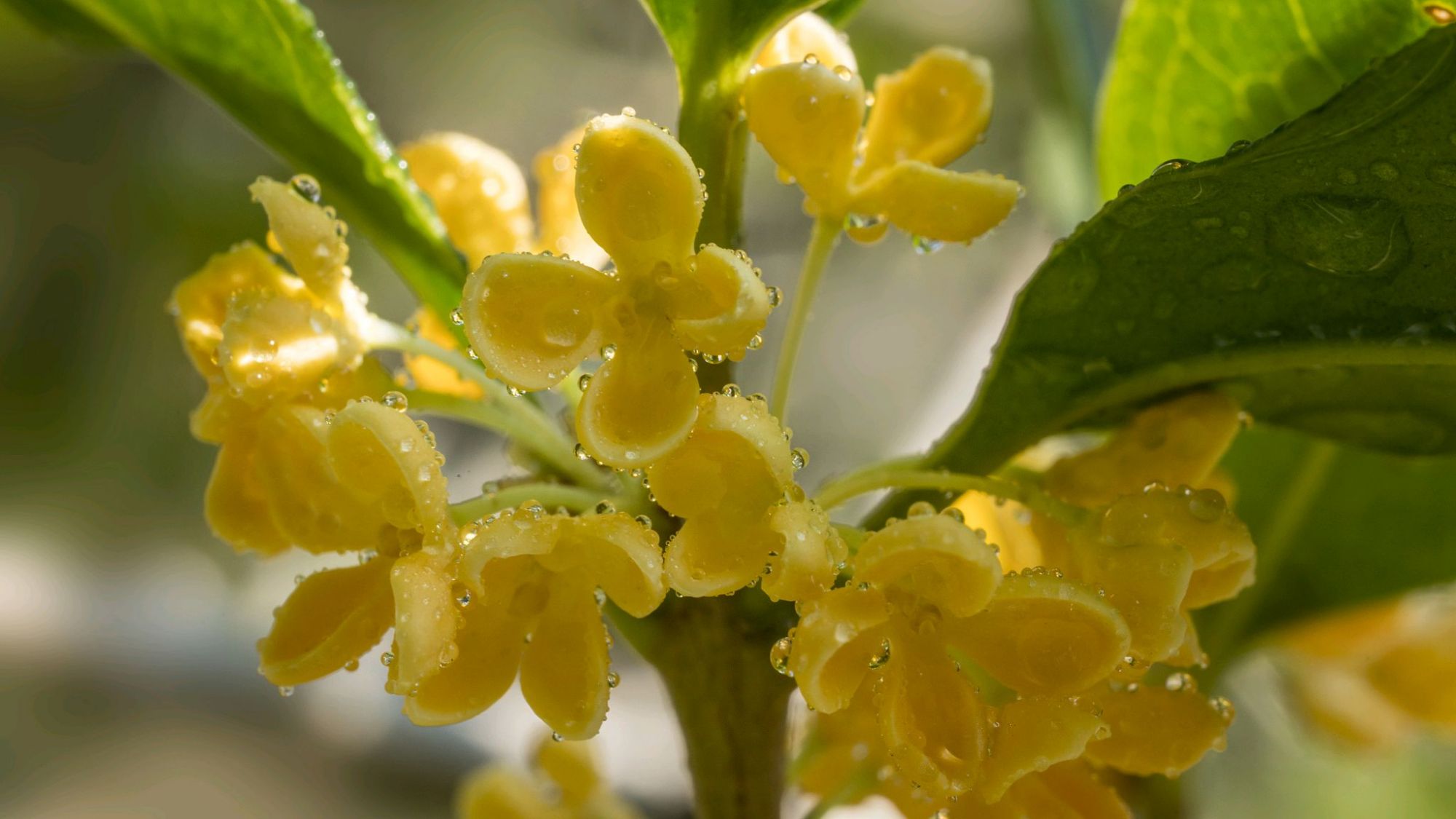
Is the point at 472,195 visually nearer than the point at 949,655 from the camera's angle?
No

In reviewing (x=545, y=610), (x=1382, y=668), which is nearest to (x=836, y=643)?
(x=545, y=610)

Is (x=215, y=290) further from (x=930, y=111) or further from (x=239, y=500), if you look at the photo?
(x=930, y=111)

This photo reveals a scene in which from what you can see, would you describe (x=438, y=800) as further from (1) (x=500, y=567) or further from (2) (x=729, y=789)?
(1) (x=500, y=567)

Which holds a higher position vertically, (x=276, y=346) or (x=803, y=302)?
(x=276, y=346)

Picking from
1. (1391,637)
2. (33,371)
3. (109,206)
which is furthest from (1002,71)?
(33,371)

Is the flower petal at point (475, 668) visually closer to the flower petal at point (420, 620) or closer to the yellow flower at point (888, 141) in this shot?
the flower petal at point (420, 620)

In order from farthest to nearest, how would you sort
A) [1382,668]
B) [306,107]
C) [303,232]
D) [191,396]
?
[191,396] → [1382,668] → [306,107] → [303,232]

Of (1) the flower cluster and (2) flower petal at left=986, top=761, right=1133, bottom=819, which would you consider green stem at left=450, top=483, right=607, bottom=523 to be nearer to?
(1) the flower cluster
